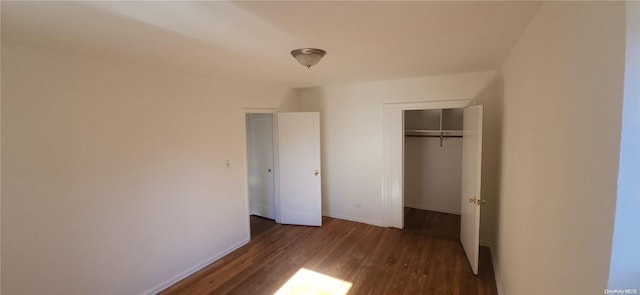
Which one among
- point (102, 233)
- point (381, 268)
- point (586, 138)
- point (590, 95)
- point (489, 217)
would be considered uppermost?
point (590, 95)

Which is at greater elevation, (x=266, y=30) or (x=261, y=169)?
(x=266, y=30)

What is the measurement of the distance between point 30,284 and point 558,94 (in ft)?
11.3

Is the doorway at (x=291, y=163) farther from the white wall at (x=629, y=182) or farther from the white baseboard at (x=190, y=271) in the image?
the white wall at (x=629, y=182)

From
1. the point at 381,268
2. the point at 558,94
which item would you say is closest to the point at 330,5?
the point at 558,94

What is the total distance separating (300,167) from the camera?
14.4ft

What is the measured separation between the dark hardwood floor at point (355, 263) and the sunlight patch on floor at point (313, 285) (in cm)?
7

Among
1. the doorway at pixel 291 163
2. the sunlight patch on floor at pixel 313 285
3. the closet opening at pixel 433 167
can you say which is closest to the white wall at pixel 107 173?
the doorway at pixel 291 163

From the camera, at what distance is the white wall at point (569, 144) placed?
0.72m

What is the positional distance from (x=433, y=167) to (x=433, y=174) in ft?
0.43

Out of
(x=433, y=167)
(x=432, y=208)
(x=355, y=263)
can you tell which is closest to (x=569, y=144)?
(x=355, y=263)

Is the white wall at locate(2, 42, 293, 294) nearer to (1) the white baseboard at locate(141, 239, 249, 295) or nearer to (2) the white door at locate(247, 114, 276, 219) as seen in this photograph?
(1) the white baseboard at locate(141, 239, 249, 295)

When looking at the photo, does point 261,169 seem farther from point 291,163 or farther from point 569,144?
point 569,144

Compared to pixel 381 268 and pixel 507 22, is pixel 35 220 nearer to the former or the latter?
pixel 381 268

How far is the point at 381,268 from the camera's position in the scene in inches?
123
